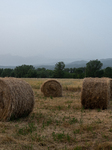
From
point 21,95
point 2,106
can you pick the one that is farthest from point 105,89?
point 2,106

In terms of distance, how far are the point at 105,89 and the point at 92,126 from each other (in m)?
3.36

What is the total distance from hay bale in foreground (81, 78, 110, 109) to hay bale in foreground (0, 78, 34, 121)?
2942mm

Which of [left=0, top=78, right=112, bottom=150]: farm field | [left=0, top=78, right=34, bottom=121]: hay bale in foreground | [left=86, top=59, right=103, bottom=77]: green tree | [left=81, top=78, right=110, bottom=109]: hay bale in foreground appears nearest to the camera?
[left=0, top=78, right=112, bottom=150]: farm field

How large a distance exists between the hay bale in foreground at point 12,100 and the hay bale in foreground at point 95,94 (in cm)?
294

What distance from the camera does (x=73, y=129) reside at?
545cm

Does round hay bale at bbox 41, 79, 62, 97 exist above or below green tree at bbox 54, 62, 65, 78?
below

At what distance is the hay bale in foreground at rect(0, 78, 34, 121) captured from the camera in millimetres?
6246

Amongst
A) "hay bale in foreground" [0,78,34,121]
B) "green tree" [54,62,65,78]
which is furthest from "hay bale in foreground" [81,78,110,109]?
"green tree" [54,62,65,78]

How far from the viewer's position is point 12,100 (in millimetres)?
6262

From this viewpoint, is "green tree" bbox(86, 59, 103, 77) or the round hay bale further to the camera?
"green tree" bbox(86, 59, 103, 77)

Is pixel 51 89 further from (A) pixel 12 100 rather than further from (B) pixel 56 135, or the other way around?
(B) pixel 56 135

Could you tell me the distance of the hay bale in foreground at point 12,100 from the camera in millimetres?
6246

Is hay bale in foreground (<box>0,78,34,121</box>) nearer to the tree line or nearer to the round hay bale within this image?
the round hay bale

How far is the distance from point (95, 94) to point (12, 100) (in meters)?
3.92
